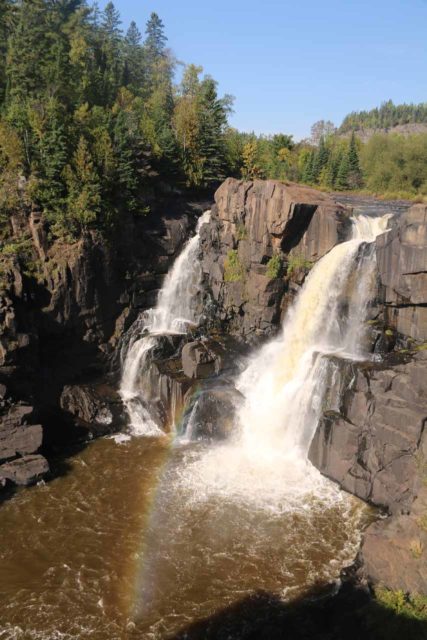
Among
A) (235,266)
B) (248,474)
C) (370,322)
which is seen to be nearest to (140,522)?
(248,474)

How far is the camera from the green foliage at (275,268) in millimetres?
33312

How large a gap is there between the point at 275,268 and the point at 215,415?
1147 cm

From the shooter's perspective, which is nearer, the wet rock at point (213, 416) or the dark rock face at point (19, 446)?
the dark rock face at point (19, 446)

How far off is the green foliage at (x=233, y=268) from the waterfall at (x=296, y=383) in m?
5.29

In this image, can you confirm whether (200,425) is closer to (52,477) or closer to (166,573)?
(52,477)

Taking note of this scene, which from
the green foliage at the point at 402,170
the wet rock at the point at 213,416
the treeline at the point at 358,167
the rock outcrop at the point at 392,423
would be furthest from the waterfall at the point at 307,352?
the green foliage at the point at 402,170

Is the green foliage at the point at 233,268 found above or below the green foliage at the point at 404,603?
above

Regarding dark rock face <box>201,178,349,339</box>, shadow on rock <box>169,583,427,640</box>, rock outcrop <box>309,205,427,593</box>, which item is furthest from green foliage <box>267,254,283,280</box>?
shadow on rock <box>169,583,427,640</box>

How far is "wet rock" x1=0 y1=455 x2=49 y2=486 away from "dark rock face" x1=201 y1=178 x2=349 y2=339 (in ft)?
51.9

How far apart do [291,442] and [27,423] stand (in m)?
15.3

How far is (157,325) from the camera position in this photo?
1468 inches

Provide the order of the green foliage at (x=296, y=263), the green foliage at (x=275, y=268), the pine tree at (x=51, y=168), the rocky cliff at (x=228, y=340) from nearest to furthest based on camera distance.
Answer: the rocky cliff at (x=228, y=340) → the green foliage at (x=296, y=263) → the green foliage at (x=275, y=268) → the pine tree at (x=51, y=168)

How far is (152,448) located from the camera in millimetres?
27844

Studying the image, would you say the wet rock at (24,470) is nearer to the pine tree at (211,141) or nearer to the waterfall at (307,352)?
the waterfall at (307,352)
